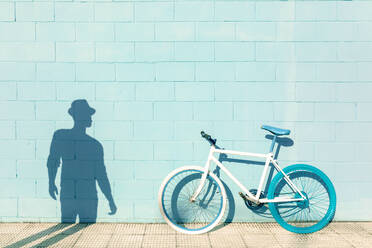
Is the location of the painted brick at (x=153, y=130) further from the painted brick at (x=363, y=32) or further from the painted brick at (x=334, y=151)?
the painted brick at (x=363, y=32)

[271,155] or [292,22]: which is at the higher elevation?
[292,22]

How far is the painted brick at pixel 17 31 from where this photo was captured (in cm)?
519

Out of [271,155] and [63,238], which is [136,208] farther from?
[271,155]

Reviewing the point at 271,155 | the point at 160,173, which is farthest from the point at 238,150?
the point at 160,173

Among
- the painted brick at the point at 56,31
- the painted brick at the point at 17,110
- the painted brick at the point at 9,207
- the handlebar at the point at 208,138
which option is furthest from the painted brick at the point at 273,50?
the painted brick at the point at 9,207

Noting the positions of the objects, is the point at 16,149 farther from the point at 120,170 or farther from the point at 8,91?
→ the point at 120,170

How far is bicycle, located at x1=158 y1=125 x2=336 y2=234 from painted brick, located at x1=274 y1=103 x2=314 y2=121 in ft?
0.94

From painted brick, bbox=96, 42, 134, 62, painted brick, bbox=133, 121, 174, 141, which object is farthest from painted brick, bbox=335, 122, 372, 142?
painted brick, bbox=96, 42, 134, 62

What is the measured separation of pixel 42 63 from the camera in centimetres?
522

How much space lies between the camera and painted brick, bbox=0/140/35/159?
5289 millimetres

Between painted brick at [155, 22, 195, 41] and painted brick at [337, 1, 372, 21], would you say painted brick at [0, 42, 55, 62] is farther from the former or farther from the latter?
painted brick at [337, 1, 372, 21]

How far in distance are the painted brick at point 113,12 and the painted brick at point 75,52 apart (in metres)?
0.36

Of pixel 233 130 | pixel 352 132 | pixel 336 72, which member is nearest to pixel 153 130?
pixel 233 130

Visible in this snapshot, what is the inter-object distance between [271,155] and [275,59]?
1.19m
